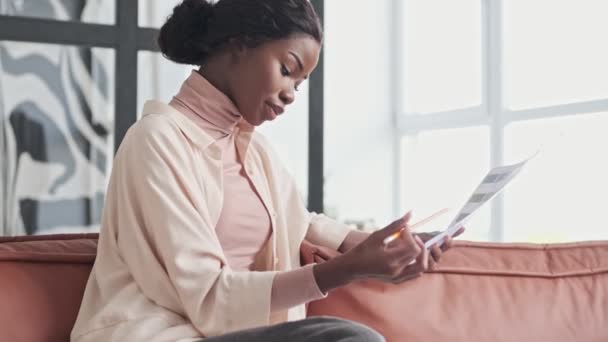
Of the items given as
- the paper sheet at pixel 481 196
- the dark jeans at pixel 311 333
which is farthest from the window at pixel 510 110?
the dark jeans at pixel 311 333

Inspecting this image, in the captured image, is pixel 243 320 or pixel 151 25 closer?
pixel 243 320

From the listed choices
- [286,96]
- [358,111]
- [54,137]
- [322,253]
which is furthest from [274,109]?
[358,111]

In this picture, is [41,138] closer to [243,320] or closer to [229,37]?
[229,37]

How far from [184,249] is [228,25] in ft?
1.45

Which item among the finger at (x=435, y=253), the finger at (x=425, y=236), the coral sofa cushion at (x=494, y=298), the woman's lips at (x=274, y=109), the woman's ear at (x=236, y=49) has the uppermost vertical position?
the woman's ear at (x=236, y=49)

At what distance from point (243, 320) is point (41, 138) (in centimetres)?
206

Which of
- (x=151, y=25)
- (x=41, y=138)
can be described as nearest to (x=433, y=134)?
(x=151, y=25)

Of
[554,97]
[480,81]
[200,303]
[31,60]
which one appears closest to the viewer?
[200,303]

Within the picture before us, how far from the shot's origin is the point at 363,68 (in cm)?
534

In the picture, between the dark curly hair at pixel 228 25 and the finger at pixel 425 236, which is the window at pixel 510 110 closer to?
the finger at pixel 425 236

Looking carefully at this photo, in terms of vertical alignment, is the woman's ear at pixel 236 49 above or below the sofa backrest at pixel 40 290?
above

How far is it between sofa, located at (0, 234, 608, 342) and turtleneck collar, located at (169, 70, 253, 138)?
13.1 inches

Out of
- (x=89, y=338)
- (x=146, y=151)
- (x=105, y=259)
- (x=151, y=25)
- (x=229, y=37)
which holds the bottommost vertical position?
(x=89, y=338)

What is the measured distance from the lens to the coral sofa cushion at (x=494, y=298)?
1.86 meters
